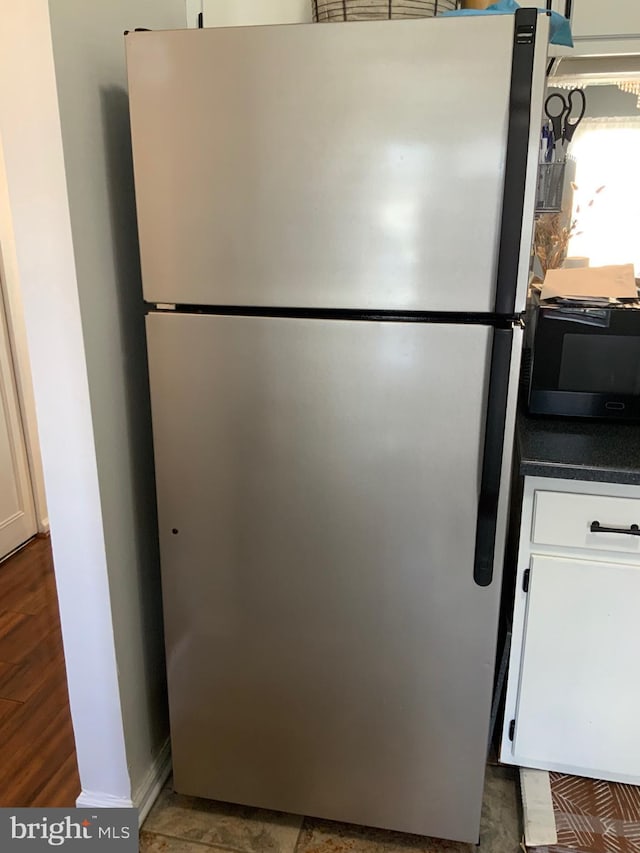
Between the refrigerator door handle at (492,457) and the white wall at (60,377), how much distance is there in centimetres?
78

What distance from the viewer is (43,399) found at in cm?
137

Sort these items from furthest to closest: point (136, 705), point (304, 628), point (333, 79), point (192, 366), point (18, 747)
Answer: point (18, 747)
point (136, 705)
point (304, 628)
point (192, 366)
point (333, 79)

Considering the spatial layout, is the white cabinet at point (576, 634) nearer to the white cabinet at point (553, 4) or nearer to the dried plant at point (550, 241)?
the dried plant at point (550, 241)

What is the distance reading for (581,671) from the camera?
159 cm

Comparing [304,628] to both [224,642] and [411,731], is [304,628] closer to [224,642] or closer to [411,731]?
[224,642]

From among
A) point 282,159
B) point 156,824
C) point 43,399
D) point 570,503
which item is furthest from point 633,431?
point 156,824

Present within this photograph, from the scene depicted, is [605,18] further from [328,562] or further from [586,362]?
[328,562]

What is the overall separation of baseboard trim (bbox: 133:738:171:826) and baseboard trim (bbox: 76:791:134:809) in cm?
2

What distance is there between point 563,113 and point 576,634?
1608 millimetres

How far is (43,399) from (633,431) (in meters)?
1.38

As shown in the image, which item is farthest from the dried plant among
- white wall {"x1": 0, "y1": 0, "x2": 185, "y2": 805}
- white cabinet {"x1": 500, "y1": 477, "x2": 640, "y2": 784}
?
white wall {"x1": 0, "y1": 0, "x2": 185, "y2": 805}

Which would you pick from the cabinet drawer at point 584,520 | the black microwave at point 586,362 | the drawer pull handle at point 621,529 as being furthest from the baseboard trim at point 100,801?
the black microwave at point 586,362

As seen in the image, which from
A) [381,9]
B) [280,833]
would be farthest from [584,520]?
[381,9]

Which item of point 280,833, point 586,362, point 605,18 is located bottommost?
point 280,833
